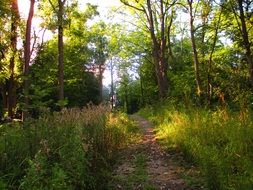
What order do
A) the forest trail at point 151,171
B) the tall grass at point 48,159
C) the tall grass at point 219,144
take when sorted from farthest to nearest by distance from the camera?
the forest trail at point 151,171 < the tall grass at point 219,144 < the tall grass at point 48,159

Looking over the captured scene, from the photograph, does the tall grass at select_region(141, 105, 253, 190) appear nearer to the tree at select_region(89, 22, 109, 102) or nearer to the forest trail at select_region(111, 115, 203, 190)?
the forest trail at select_region(111, 115, 203, 190)

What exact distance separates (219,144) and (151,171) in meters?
1.56

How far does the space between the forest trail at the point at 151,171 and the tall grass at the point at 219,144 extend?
0.35 meters

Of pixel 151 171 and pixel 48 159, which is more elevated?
pixel 48 159

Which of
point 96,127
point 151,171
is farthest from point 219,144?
point 96,127

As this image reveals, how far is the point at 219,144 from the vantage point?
321 inches

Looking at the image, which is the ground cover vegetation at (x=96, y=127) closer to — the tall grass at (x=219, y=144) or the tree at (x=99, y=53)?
the tall grass at (x=219, y=144)

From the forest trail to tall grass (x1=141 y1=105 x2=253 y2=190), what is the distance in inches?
14.0

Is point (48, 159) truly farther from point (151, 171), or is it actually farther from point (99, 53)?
point (99, 53)

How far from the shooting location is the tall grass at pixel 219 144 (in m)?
5.88

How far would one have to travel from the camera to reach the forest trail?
6754 millimetres

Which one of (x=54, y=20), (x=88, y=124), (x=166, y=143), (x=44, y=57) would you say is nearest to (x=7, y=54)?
(x=54, y=20)

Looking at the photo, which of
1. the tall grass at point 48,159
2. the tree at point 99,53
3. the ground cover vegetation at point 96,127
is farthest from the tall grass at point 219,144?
the tree at point 99,53

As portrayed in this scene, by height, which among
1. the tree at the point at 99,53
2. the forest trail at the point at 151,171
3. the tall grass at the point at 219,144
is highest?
the tree at the point at 99,53
